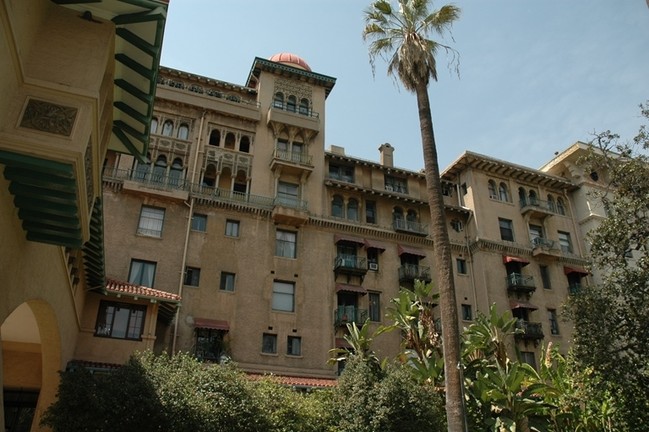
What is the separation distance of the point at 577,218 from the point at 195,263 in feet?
108

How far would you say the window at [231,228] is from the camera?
31.1 meters

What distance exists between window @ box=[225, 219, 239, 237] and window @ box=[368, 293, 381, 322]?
9.66m

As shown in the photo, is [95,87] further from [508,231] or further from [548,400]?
[508,231]

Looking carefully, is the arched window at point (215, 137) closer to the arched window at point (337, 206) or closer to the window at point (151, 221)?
the window at point (151, 221)

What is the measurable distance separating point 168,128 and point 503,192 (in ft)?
88.6

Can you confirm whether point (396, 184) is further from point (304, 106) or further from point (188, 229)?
point (188, 229)

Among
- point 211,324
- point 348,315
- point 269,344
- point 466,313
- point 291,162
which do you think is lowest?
point 269,344

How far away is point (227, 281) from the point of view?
2962 centimetres

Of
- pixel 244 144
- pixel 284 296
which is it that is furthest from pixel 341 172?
pixel 284 296

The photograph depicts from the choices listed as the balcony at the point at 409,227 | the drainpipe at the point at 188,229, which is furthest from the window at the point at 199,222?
the balcony at the point at 409,227

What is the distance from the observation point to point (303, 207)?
1310 inches

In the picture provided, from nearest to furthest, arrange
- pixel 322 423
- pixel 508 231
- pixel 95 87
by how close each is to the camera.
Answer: pixel 95 87, pixel 322 423, pixel 508 231

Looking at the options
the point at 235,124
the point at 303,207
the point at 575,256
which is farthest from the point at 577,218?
the point at 235,124

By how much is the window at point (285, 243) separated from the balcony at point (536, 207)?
1999cm
